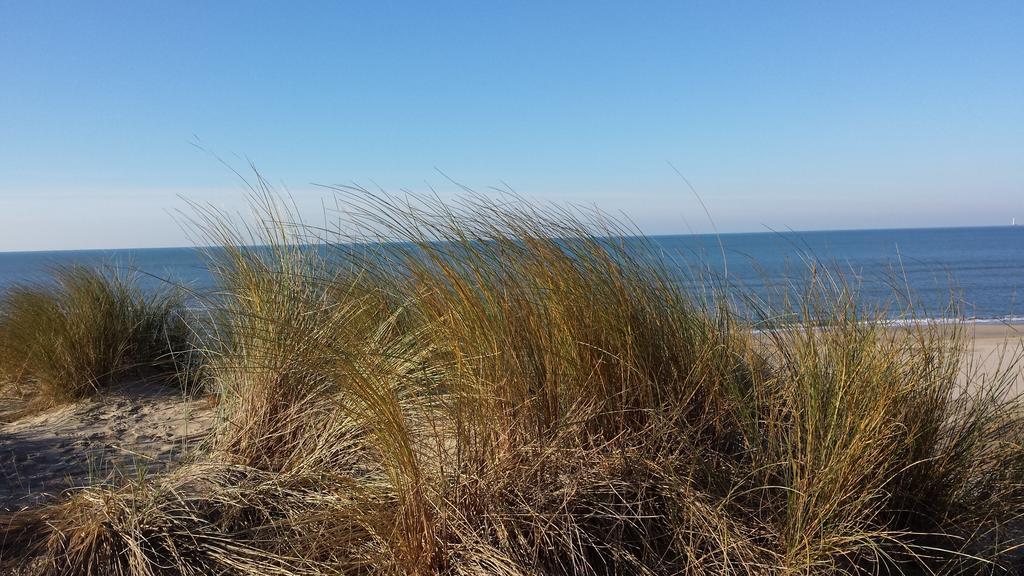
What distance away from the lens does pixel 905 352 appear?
237 cm

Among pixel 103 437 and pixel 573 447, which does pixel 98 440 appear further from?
pixel 573 447

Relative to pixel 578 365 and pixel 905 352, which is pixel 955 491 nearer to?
pixel 905 352

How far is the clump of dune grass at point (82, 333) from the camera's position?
4.23m

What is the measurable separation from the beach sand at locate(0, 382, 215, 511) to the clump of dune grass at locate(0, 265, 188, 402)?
0.67ft

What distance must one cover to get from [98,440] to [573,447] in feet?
8.92

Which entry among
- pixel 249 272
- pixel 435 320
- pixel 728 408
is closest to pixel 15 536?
pixel 249 272

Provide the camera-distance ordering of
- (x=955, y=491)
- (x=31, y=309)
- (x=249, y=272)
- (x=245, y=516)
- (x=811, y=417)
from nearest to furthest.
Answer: (x=811, y=417) → (x=955, y=491) → (x=245, y=516) → (x=249, y=272) → (x=31, y=309)

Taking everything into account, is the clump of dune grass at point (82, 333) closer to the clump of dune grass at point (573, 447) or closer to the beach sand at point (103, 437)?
the beach sand at point (103, 437)

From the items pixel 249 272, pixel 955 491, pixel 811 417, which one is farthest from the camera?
pixel 249 272

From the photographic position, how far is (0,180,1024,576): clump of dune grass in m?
1.87

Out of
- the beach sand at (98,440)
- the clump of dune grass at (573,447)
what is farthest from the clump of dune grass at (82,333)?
the clump of dune grass at (573,447)

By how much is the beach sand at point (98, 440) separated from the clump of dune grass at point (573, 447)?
1.29ft

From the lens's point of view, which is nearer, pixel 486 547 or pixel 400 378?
pixel 486 547

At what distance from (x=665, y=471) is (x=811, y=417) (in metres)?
0.47
